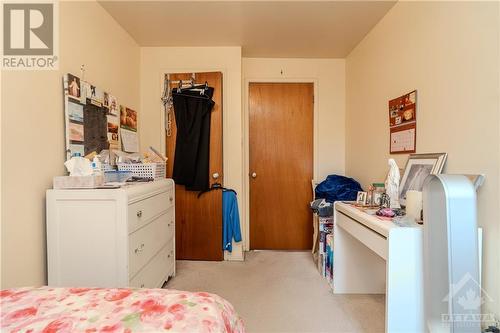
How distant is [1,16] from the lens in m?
1.35

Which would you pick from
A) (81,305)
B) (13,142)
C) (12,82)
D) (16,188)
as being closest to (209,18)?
(12,82)

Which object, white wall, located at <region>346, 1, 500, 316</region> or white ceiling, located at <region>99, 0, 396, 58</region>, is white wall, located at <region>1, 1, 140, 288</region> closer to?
white ceiling, located at <region>99, 0, 396, 58</region>

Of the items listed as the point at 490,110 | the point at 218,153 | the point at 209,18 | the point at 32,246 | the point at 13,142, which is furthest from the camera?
the point at 218,153

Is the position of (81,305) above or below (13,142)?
Answer: below

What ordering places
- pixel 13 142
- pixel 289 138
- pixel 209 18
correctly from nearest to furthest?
pixel 13 142 < pixel 209 18 < pixel 289 138

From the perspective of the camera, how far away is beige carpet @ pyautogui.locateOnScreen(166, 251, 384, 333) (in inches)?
70.0

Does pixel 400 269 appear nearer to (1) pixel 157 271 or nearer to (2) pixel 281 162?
(1) pixel 157 271

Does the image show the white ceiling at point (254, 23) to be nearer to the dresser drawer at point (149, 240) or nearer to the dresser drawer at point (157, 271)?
the dresser drawer at point (149, 240)

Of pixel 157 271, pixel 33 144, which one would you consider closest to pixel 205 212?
pixel 157 271

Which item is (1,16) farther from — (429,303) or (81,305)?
(429,303)

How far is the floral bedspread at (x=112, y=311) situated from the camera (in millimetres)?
772

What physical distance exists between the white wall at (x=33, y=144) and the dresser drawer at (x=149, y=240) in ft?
1.67

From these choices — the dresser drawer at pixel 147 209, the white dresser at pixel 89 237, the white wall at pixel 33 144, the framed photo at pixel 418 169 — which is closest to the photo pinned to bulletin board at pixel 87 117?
the white wall at pixel 33 144

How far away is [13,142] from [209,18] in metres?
1.73
